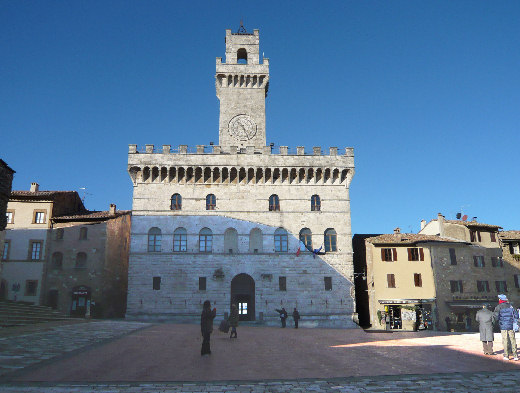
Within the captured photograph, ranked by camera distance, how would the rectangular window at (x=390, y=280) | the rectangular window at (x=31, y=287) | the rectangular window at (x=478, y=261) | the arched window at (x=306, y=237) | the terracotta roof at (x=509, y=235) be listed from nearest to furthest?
the arched window at (x=306, y=237) → the rectangular window at (x=31, y=287) → the rectangular window at (x=390, y=280) → the rectangular window at (x=478, y=261) → the terracotta roof at (x=509, y=235)

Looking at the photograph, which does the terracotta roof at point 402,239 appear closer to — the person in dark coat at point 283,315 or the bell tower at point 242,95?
the person in dark coat at point 283,315

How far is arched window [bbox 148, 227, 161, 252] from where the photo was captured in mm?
36688

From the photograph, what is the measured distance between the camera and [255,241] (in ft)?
122

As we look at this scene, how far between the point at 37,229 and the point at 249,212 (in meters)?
20.2

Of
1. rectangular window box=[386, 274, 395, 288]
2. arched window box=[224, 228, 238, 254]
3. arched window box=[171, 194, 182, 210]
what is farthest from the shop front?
arched window box=[171, 194, 182, 210]

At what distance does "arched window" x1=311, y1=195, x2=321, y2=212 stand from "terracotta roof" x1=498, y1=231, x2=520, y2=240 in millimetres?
19850

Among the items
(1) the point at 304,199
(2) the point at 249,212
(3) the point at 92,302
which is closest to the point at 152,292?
(3) the point at 92,302

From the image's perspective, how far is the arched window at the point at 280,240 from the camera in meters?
37.0

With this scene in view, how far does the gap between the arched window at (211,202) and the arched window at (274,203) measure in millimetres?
5082

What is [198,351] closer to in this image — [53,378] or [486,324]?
[53,378]

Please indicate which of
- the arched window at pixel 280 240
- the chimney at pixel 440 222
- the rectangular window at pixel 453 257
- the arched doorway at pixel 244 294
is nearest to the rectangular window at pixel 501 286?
the rectangular window at pixel 453 257

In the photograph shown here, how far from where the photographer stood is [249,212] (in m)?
37.7

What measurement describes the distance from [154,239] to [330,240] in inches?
622

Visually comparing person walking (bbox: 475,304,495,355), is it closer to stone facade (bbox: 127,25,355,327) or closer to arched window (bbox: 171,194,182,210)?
stone facade (bbox: 127,25,355,327)
